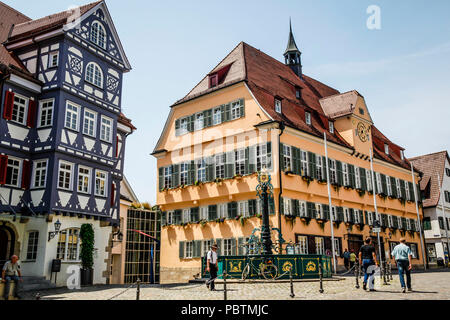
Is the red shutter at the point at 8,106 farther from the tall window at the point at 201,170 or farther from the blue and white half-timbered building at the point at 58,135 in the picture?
the tall window at the point at 201,170

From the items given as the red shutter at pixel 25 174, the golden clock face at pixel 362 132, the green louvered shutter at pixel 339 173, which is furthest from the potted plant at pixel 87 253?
the golden clock face at pixel 362 132

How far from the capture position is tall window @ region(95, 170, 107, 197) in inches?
943

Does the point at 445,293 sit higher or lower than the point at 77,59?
lower

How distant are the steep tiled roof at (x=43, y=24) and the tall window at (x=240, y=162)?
1174cm

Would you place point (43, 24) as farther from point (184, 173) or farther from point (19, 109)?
point (184, 173)

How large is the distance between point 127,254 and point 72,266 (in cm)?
1412

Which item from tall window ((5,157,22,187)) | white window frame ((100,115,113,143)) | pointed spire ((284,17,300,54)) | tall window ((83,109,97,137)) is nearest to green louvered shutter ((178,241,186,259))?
white window frame ((100,115,113,143))

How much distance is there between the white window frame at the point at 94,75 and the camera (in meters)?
23.8

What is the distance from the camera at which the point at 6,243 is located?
67.8 feet

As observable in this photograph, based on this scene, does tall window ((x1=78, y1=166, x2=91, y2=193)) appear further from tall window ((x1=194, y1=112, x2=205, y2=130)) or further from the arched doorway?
tall window ((x1=194, y1=112, x2=205, y2=130))

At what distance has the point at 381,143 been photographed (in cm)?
3888

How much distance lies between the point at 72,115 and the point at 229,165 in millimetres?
9847
